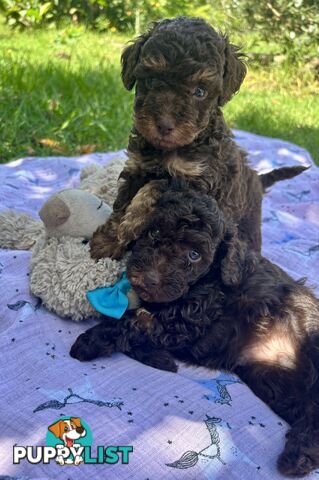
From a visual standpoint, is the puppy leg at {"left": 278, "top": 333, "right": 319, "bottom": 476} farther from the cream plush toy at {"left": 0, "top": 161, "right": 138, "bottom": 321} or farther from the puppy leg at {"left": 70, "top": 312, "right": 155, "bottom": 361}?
the cream plush toy at {"left": 0, "top": 161, "right": 138, "bottom": 321}

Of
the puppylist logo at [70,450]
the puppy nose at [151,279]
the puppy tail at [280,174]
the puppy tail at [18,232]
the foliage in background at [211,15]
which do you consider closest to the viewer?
the puppylist logo at [70,450]

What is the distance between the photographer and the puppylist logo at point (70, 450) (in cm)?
228

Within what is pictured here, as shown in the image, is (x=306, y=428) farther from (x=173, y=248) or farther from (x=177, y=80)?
(x=177, y=80)

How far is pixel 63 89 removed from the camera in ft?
23.4

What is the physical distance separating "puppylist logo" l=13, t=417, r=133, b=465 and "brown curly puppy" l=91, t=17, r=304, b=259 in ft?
3.45

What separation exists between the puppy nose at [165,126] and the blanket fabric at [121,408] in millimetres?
1089

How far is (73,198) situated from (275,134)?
4.85 meters

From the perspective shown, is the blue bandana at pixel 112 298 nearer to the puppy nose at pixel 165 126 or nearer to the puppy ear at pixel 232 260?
the puppy ear at pixel 232 260

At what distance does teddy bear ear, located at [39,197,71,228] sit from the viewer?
3.41 m

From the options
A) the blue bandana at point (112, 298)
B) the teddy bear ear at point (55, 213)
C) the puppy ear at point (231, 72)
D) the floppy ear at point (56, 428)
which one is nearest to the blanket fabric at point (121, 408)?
the floppy ear at point (56, 428)

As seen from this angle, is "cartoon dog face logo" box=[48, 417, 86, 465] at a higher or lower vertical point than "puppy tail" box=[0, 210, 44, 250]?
higher

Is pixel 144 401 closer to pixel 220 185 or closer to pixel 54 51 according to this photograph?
pixel 220 185

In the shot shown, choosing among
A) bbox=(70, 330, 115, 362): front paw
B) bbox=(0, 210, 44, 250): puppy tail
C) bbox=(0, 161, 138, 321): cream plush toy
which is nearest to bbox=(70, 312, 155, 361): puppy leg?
bbox=(70, 330, 115, 362): front paw

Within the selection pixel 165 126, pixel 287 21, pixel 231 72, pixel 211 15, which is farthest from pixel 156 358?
pixel 211 15
